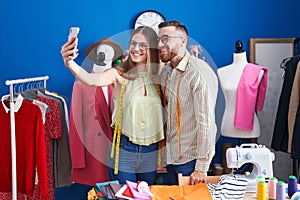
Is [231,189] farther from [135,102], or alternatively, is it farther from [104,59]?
[104,59]

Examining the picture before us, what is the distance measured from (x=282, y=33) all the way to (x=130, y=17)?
105 centimetres

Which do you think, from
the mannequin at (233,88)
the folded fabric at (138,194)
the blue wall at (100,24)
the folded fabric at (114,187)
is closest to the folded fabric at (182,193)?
the folded fabric at (138,194)

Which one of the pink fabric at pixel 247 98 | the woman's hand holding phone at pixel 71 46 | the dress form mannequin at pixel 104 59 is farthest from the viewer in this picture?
the pink fabric at pixel 247 98

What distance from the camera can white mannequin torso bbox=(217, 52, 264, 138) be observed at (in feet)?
9.28

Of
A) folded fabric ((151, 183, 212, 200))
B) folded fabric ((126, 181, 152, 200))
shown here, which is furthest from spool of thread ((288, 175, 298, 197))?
folded fabric ((126, 181, 152, 200))

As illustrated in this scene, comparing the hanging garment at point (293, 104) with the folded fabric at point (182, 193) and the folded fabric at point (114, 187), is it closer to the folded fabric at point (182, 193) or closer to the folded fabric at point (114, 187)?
the folded fabric at point (182, 193)

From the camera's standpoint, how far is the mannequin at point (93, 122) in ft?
6.70

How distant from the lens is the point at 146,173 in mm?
2121

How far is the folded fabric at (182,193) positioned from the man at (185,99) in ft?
0.44

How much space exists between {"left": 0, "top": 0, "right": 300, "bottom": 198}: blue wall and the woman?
3.87 feet

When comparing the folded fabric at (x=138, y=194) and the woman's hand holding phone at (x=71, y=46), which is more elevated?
the woman's hand holding phone at (x=71, y=46)

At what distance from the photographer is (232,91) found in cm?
283

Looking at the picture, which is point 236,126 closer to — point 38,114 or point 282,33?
point 282,33

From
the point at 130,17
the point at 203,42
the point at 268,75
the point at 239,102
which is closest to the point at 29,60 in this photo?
the point at 130,17
